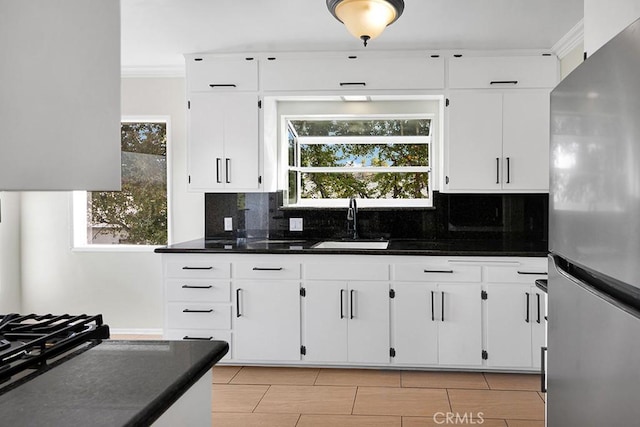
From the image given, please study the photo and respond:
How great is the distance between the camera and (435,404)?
3.14 meters

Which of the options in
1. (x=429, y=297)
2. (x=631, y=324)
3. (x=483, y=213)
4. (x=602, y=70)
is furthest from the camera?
(x=483, y=213)

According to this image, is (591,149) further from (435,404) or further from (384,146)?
(384,146)

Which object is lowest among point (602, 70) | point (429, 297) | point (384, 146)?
point (429, 297)

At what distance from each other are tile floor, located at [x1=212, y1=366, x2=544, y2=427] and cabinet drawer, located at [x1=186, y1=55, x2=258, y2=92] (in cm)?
211

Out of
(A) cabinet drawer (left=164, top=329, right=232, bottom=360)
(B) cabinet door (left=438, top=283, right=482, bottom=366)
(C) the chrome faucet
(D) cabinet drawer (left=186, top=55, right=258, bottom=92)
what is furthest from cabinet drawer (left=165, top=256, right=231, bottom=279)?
(B) cabinet door (left=438, top=283, right=482, bottom=366)

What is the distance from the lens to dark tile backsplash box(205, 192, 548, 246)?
14.0 ft

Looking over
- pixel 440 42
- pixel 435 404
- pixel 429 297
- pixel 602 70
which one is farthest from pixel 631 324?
pixel 440 42

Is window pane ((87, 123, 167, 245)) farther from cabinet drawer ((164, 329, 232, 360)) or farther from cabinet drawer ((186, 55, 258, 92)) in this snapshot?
cabinet drawer ((164, 329, 232, 360))

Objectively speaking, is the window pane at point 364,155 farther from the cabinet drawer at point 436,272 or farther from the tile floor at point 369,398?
the tile floor at point 369,398

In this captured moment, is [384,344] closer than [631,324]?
No

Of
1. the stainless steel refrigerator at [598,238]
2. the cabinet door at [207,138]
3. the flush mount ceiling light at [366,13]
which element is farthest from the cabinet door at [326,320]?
the stainless steel refrigerator at [598,238]

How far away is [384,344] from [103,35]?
10.1 ft

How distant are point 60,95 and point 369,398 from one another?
283cm

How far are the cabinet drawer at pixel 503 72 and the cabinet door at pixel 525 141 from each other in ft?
0.29
